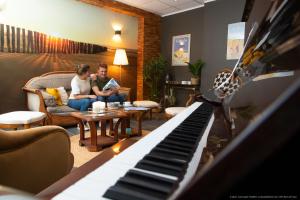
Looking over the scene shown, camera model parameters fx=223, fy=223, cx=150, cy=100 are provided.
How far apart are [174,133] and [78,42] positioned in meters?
4.81

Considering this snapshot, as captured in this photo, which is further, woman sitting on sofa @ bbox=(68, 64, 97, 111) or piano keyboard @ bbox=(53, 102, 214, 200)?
woman sitting on sofa @ bbox=(68, 64, 97, 111)

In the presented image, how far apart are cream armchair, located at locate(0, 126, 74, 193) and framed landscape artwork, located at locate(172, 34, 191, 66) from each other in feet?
16.5

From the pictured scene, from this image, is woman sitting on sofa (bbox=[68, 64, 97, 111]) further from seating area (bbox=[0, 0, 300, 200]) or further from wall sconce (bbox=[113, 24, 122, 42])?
wall sconce (bbox=[113, 24, 122, 42])

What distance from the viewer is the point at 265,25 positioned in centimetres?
93

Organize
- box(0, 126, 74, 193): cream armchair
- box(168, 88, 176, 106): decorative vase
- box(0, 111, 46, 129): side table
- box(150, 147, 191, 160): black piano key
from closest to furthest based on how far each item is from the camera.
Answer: box(150, 147, 191, 160): black piano key
box(0, 126, 74, 193): cream armchair
box(0, 111, 46, 129): side table
box(168, 88, 176, 106): decorative vase

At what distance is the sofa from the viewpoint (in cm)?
376

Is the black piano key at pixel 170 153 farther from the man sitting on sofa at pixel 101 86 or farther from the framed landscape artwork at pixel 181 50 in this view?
the framed landscape artwork at pixel 181 50

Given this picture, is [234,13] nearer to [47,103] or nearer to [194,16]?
[194,16]

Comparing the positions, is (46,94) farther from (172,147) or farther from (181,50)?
(172,147)

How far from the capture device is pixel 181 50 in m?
6.02

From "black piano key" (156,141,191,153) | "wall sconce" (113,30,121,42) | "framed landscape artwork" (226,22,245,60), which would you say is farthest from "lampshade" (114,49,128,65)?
"black piano key" (156,141,191,153)

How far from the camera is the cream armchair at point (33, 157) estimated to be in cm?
101

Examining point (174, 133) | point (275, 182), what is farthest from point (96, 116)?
point (275, 182)

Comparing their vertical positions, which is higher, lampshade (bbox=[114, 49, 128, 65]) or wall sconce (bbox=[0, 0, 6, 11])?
wall sconce (bbox=[0, 0, 6, 11])
